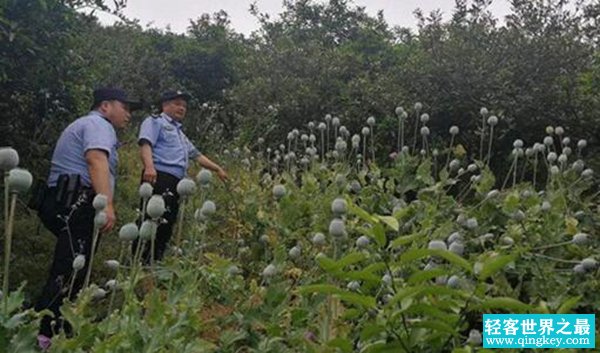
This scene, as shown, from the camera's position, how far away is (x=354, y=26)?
16.2m

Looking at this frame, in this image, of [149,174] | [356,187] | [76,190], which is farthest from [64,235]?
[356,187]

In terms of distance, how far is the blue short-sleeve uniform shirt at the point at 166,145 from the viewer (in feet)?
15.0

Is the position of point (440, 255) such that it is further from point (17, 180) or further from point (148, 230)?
point (17, 180)

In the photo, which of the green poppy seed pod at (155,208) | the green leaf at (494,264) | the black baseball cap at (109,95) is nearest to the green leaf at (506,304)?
the green leaf at (494,264)

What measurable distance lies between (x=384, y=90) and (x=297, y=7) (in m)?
7.79

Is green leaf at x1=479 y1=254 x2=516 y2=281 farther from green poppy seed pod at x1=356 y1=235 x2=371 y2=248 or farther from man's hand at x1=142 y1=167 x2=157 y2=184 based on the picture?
man's hand at x1=142 y1=167 x2=157 y2=184

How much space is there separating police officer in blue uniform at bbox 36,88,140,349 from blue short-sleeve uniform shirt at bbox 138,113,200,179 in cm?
80

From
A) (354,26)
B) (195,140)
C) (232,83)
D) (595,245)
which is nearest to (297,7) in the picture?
(354,26)

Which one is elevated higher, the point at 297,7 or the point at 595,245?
the point at 297,7

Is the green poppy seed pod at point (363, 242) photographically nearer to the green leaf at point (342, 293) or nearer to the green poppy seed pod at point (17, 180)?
the green leaf at point (342, 293)

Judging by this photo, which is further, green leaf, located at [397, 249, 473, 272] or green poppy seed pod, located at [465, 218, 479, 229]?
green poppy seed pod, located at [465, 218, 479, 229]

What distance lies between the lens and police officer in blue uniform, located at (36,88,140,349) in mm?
3436

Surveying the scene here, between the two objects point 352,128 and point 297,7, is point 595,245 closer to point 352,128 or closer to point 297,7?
point 352,128

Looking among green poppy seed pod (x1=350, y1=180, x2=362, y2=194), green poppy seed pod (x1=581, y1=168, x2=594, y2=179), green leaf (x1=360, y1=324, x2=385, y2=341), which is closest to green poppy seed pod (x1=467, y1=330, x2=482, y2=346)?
green leaf (x1=360, y1=324, x2=385, y2=341)
